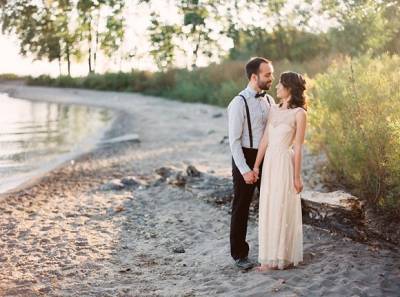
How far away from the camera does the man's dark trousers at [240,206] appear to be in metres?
5.45

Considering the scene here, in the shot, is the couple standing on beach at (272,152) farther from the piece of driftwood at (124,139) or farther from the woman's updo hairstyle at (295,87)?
the piece of driftwood at (124,139)

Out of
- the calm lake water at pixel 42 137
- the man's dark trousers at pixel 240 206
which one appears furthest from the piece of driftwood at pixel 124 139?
the man's dark trousers at pixel 240 206

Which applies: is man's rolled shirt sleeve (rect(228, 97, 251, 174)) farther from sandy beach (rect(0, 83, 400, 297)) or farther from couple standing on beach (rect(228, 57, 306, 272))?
sandy beach (rect(0, 83, 400, 297))

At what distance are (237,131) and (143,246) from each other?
2.45m

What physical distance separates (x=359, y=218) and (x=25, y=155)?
11.2m

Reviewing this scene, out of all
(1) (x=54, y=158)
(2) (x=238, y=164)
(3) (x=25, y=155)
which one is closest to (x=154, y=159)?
A: (1) (x=54, y=158)

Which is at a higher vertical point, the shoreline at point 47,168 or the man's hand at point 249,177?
the man's hand at point 249,177

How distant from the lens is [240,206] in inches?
221

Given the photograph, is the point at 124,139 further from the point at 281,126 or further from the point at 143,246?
the point at 281,126

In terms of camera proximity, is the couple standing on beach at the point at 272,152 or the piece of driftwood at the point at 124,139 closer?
the couple standing on beach at the point at 272,152

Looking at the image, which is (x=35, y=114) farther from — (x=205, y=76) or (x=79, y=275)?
A: (x=79, y=275)

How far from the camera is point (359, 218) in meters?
6.35

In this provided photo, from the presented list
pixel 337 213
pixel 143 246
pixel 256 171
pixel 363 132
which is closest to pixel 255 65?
pixel 256 171

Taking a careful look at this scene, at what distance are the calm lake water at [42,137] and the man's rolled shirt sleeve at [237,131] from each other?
260 inches
